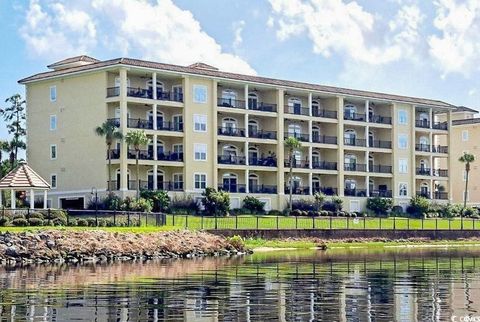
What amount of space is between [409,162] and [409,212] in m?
9.29

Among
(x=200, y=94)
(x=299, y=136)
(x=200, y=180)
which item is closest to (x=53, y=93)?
(x=200, y=94)

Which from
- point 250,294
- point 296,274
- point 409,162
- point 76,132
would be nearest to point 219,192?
point 76,132

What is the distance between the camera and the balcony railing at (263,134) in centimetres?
10670

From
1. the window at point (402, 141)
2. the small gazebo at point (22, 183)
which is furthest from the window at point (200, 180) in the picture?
the window at point (402, 141)

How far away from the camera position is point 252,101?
357 feet

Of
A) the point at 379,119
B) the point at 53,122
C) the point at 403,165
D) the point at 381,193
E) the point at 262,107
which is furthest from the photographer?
the point at 403,165

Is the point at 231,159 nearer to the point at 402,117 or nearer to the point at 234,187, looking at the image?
the point at 234,187

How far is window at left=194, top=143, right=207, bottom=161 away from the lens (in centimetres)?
10044

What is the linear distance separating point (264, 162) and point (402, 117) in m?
24.7

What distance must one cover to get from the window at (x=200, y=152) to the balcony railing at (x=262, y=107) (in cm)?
907

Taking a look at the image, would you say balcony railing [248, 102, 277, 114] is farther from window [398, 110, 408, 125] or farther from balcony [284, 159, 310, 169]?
window [398, 110, 408, 125]

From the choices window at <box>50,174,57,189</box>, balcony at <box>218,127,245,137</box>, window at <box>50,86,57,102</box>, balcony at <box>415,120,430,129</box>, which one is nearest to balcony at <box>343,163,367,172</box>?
balcony at <box>415,120,430,129</box>

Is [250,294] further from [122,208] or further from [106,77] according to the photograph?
[106,77]

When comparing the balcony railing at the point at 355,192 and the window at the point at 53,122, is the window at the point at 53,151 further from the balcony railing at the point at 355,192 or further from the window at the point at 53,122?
the balcony railing at the point at 355,192
